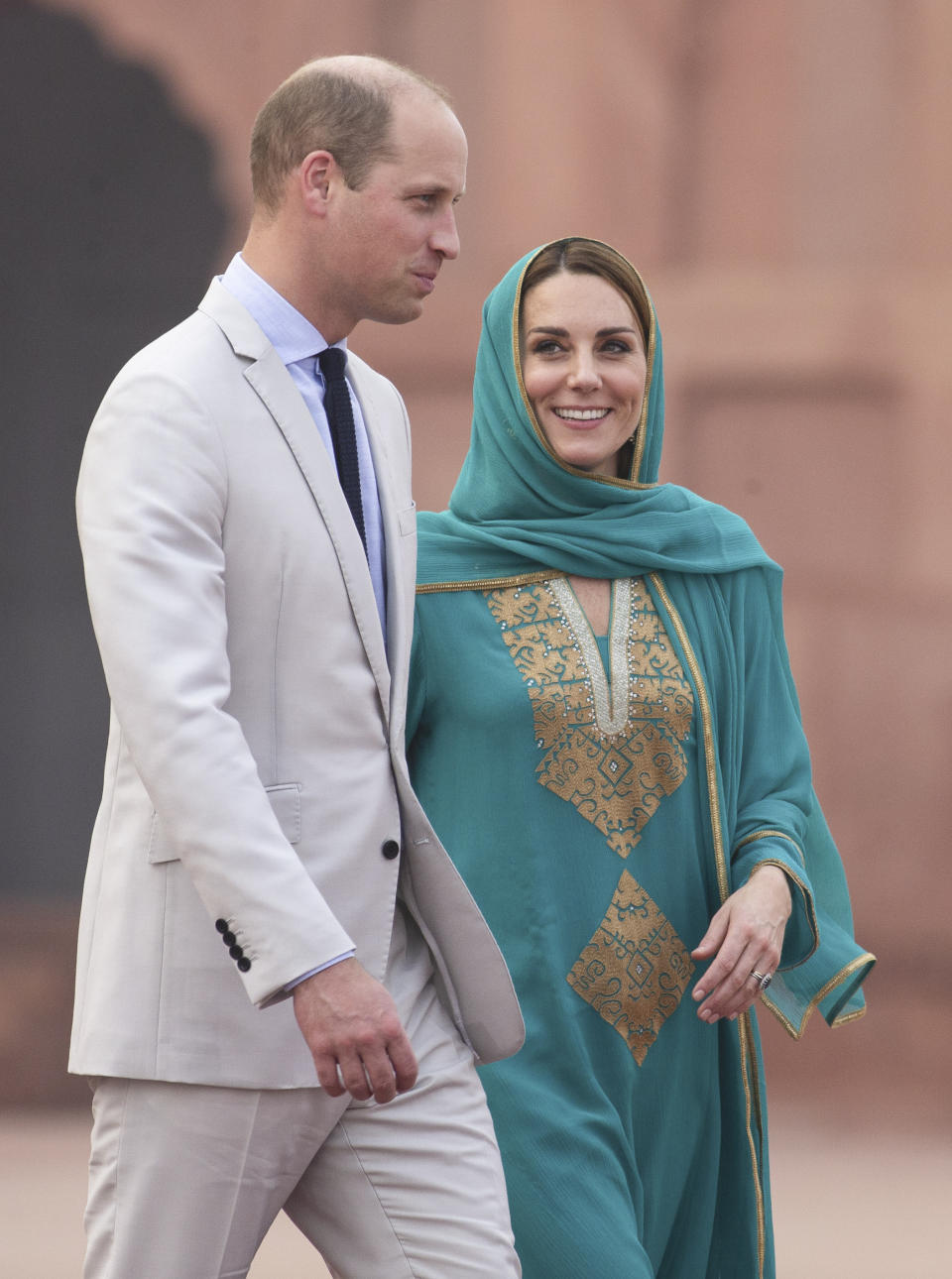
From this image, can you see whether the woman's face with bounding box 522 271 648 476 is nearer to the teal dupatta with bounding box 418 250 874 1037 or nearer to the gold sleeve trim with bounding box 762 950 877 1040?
the teal dupatta with bounding box 418 250 874 1037

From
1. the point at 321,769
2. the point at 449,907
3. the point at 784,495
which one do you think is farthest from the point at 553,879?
the point at 784,495

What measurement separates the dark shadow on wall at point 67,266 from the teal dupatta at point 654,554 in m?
3.25

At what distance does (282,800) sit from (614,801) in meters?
0.82

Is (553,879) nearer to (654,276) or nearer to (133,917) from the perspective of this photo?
(133,917)

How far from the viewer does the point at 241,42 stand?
599cm

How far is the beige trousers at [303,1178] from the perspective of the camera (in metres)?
1.95

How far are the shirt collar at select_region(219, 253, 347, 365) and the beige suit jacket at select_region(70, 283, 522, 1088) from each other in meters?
0.02

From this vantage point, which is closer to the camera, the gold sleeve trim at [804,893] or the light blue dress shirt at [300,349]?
the light blue dress shirt at [300,349]

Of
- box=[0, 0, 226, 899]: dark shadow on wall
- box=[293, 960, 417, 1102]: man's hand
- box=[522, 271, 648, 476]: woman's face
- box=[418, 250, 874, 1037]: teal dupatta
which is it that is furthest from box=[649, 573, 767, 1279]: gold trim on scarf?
box=[0, 0, 226, 899]: dark shadow on wall

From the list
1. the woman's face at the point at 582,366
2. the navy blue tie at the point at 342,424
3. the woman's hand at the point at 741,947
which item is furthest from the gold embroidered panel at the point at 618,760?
the navy blue tie at the point at 342,424

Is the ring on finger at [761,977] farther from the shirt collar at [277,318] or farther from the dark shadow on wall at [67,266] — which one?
the dark shadow on wall at [67,266]

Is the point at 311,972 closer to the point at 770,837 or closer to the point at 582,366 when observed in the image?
the point at 770,837

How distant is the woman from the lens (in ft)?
8.63

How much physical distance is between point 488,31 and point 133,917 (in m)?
4.40
